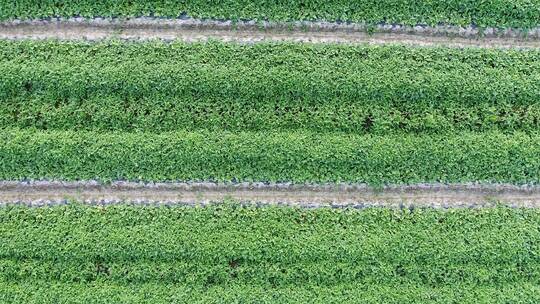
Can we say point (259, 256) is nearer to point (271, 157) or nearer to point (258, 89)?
point (271, 157)

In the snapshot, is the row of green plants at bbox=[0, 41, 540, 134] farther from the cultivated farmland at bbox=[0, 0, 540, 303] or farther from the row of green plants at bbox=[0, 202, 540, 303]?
the row of green plants at bbox=[0, 202, 540, 303]

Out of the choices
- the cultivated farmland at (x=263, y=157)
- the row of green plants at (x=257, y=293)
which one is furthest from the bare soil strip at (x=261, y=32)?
the row of green plants at (x=257, y=293)

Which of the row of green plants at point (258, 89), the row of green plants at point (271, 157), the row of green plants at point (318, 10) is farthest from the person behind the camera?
the row of green plants at point (318, 10)

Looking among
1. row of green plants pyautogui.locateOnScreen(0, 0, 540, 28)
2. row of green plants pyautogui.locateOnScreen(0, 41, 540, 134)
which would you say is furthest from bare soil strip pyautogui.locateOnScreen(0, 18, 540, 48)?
row of green plants pyautogui.locateOnScreen(0, 41, 540, 134)

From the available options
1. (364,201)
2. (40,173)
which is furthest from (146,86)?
(364,201)

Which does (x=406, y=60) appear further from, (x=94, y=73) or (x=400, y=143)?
(x=94, y=73)

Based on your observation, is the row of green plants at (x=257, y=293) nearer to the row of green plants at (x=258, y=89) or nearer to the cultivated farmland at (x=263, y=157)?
the cultivated farmland at (x=263, y=157)
